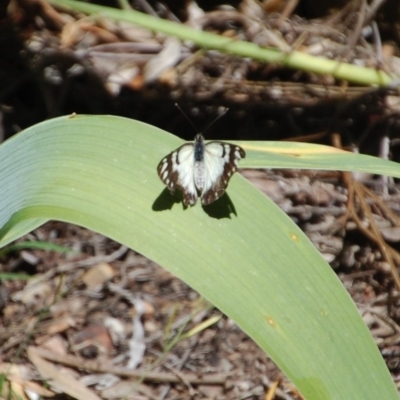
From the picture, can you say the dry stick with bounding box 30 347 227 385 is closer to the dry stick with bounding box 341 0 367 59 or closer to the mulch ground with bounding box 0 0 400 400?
the mulch ground with bounding box 0 0 400 400

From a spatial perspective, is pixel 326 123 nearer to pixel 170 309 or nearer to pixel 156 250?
pixel 170 309

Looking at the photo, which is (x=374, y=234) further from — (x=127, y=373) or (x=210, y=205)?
(x=210, y=205)

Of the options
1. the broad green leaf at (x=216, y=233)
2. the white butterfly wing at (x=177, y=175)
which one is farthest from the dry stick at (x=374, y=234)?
the white butterfly wing at (x=177, y=175)

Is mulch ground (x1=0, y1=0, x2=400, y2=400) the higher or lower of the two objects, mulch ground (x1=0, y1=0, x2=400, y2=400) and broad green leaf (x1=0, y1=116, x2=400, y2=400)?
the higher

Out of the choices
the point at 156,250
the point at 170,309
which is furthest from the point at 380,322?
the point at 156,250

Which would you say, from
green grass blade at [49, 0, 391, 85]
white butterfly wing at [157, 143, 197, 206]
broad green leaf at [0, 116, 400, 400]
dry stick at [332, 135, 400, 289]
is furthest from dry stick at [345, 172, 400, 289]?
white butterfly wing at [157, 143, 197, 206]

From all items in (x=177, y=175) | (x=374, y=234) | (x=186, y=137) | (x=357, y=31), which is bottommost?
(x=177, y=175)

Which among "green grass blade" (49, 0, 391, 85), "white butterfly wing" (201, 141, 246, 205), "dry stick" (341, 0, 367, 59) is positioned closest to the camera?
"white butterfly wing" (201, 141, 246, 205)

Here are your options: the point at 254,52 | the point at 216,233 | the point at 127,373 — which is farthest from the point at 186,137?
the point at 216,233
